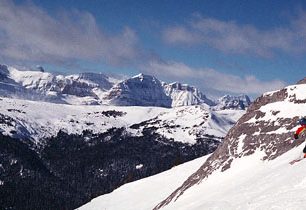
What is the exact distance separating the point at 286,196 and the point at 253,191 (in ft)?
23.7

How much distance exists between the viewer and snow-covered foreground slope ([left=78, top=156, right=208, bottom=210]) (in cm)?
10781

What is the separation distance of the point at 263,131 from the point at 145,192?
42574mm

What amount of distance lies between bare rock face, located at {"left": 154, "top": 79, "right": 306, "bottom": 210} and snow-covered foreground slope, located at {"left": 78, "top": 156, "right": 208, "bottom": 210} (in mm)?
18883

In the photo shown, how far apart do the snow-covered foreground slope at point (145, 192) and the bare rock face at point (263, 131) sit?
1888 centimetres

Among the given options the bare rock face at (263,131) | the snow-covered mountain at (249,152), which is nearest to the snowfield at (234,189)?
the snow-covered mountain at (249,152)

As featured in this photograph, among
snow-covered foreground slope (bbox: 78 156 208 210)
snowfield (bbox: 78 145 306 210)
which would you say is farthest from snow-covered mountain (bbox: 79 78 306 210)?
snowfield (bbox: 78 145 306 210)

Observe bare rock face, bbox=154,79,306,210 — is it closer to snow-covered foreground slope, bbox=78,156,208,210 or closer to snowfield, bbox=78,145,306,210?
snowfield, bbox=78,145,306,210

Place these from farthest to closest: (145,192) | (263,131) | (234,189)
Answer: (145,192) < (263,131) < (234,189)

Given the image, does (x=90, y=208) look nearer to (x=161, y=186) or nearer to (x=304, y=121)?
(x=161, y=186)

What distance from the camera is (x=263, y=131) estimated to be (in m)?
87.5

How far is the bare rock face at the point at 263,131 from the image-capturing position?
81000mm

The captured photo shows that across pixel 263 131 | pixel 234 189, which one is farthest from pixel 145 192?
pixel 234 189

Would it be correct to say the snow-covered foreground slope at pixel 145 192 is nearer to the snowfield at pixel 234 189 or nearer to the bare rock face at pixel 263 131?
the snowfield at pixel 234 189

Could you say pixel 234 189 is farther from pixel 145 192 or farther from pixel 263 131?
pixel 145 192
